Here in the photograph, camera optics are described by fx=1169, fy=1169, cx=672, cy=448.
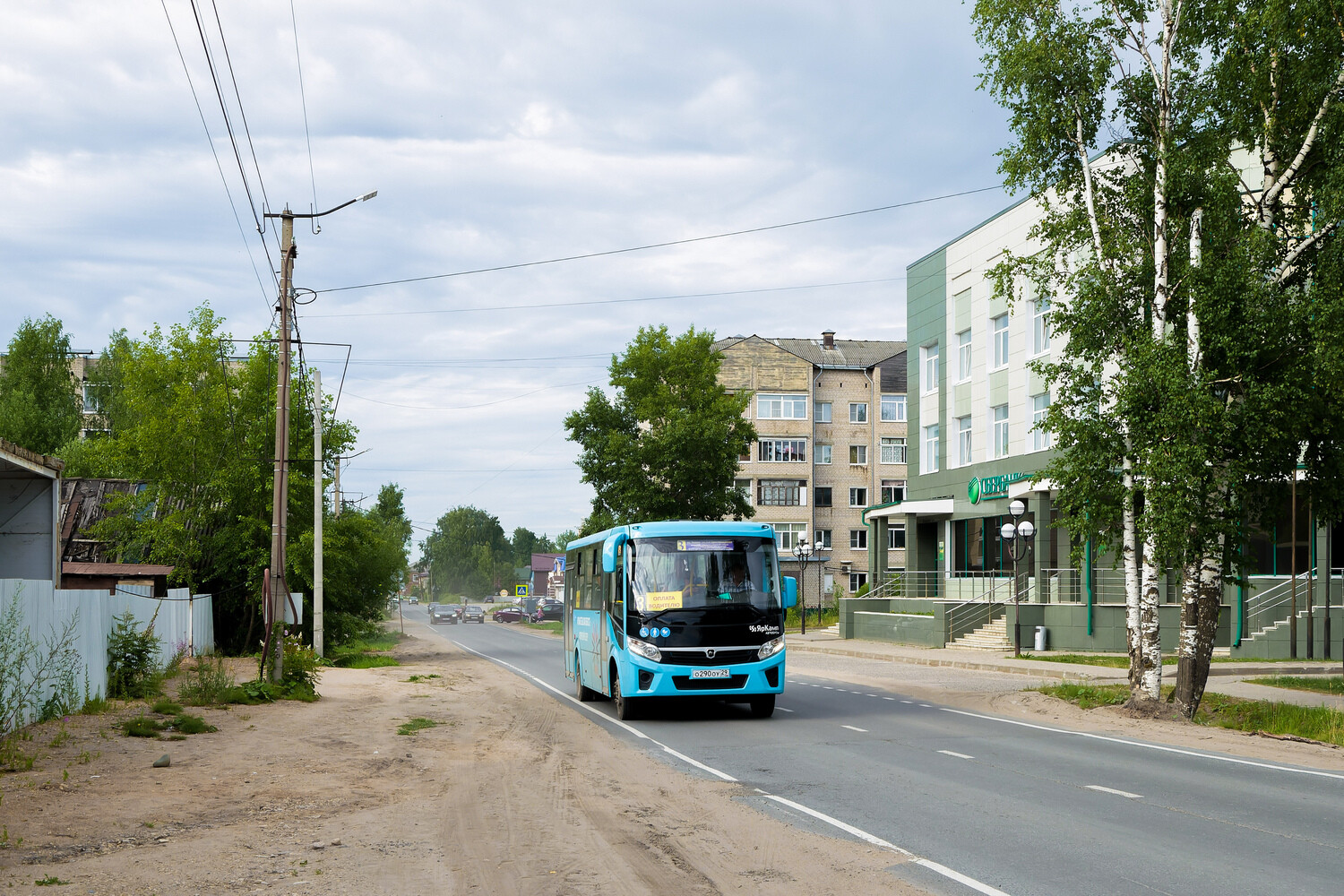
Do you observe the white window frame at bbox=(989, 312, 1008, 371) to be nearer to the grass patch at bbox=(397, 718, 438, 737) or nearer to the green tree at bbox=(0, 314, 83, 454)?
the grass patch at bbox=(397, 718, 438, 737)

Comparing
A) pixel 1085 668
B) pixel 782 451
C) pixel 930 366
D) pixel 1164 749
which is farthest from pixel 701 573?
pixel 782 451

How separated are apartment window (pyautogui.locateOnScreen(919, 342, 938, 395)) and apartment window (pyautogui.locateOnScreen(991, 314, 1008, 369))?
496 cm

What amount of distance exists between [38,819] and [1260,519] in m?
17.3

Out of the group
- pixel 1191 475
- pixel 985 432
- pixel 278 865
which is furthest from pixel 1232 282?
pixel 985 432

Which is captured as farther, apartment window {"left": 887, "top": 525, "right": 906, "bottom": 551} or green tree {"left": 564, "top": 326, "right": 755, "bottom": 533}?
apartment window {"left": 887, "top": 525, "right": 906, "bottom": 551}

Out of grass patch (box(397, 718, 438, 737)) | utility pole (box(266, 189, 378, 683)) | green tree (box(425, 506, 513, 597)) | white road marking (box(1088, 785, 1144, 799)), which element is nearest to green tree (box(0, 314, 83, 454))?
utility pole (box(266, 189, 378, 683))

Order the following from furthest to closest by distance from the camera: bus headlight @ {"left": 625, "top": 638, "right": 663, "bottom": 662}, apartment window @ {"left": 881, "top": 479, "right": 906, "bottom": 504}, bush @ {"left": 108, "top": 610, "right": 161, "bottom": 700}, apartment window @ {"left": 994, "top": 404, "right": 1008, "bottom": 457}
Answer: apartment window @ {"left": 881, "top": 479, "right": 906, "bottom": 504} < apartment window @ {"left": 994, "top": 404, "right": 1008, "bottom": 457} < bush @ {"left": 108, "top": 610, "right": 161, "bottom": 700} < bus headlight @ {"left": 625, "top": 638, "right": 663, "bottom": 662}

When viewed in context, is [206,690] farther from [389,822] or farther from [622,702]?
[389,822]

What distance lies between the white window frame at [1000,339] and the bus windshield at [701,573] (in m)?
28.6

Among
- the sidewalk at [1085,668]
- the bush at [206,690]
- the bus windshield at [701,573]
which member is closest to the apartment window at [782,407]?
the sidewalk at [1085,668]

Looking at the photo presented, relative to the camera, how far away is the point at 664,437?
54594 mm

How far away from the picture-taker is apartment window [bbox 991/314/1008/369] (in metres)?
43.7

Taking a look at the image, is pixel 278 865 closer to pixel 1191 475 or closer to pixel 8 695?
pixel 8 695

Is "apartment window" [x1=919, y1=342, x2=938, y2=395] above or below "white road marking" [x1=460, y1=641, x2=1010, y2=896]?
above
